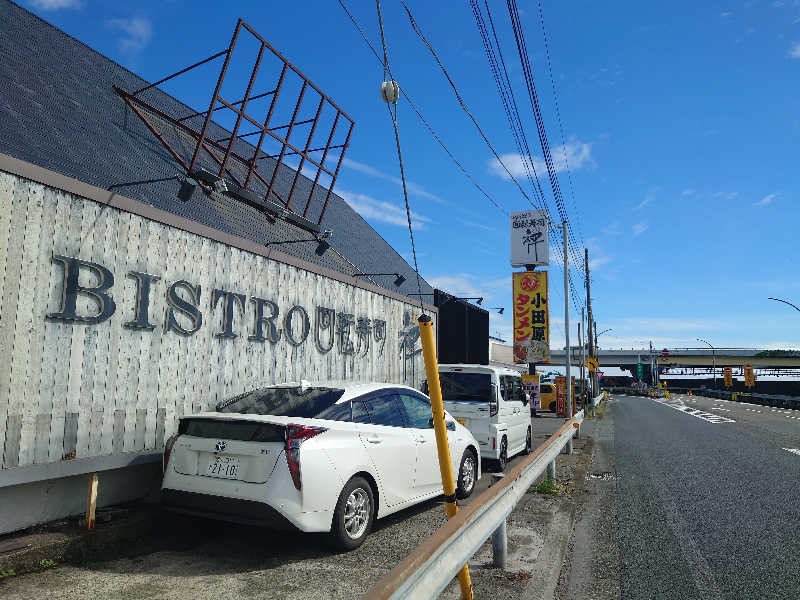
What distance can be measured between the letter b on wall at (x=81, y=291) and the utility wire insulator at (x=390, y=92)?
330cm

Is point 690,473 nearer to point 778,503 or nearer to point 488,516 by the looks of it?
point 778,503

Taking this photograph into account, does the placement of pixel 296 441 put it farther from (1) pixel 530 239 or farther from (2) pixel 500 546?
(1) pixel 530 239

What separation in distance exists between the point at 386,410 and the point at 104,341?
297 cm

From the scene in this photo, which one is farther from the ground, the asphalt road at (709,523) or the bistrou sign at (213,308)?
the bistrou sign at (213,308)

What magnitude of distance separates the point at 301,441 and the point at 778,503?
6.36 metres

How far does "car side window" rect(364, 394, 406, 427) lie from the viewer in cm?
603

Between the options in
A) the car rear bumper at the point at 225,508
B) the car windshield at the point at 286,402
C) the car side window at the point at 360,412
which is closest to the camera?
the car rear bumper at the point at 225,508

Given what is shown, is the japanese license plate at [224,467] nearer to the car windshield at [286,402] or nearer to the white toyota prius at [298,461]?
the white toyota prius at [298,461]

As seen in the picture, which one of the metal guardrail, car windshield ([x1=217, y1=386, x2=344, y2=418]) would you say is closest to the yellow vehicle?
the metal guardrail

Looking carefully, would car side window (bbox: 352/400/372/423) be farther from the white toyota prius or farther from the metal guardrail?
the metal guardrail

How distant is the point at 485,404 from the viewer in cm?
956

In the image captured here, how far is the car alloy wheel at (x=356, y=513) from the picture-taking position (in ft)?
17.1

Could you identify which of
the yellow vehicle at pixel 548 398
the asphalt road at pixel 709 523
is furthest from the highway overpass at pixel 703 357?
the asphalt road at pixel 709 523

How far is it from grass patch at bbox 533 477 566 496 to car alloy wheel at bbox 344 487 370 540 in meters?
3.44
